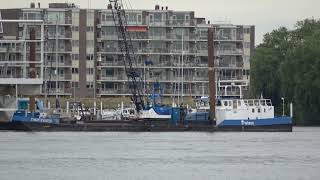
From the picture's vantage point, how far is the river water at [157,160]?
65562mm

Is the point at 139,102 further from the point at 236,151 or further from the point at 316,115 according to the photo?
the point at 236,151

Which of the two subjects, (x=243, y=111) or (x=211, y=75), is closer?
(x=211, y=75)

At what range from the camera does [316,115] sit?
176625 millimetres

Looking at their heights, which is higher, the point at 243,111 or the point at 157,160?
the point at 243,111

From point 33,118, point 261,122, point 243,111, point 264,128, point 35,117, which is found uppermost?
point 243,111

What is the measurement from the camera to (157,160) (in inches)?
3105

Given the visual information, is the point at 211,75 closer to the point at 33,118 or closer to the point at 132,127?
the point at 132,127

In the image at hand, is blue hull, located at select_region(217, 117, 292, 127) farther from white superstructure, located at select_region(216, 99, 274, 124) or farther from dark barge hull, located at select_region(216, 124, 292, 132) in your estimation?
white superstructure, located at select_region(216, 99, 274, 124)

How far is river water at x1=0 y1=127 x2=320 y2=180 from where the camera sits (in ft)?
215

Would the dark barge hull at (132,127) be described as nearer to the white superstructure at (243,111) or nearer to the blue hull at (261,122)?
the blue hull at (261,122)

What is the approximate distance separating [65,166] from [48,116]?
3086 inches

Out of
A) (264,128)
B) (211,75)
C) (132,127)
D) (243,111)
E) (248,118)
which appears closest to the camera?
(211,75)

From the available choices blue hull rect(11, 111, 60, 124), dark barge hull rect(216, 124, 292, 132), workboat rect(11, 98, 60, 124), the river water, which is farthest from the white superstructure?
the river water

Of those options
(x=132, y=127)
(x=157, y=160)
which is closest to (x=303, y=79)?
(x=132, y=127)
